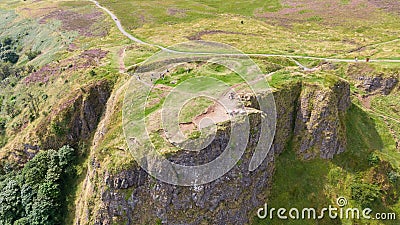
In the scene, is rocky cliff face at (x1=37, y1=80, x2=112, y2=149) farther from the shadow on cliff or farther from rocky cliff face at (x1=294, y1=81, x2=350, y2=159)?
the shadow on cliff

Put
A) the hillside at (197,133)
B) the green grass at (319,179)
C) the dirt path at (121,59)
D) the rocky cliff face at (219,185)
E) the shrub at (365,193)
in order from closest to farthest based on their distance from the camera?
the rocky cliff face at (219,185) < the hillside at (197,133) < the shrub at (365,193) < the green grass at (319,179) < the dirt path at (121,59)

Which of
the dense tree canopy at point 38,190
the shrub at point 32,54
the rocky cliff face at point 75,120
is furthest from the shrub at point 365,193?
the shrub at point 32,54

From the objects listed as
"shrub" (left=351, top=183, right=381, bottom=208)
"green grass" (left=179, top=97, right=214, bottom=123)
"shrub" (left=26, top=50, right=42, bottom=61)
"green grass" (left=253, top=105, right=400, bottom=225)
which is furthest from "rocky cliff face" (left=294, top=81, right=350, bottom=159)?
"shrub" (left=26, top=50, right=42, bottom=61)

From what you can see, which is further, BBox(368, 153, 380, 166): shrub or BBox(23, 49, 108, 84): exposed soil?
BBox(23, 49, 108, 84): exposed soil

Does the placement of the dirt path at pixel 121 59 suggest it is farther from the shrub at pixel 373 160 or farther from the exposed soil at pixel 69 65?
the shrub at pixel 373 160

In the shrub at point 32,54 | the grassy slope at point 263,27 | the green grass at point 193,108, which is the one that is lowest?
the shrub at point 32,54

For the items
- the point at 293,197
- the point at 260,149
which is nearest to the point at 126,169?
the point at 260,149
